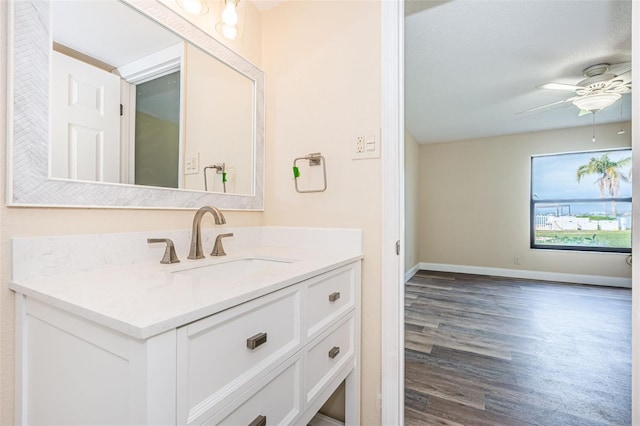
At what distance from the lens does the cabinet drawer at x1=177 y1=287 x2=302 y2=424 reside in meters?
0.58

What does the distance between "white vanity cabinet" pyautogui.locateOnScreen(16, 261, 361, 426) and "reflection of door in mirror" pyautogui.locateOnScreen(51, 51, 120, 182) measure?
0.42 metres

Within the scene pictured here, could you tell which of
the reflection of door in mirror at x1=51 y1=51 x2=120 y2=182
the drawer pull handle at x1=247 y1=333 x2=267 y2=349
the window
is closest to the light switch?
the reflection of door in mirror at x1=51 y1=51 x2=120 y2=182

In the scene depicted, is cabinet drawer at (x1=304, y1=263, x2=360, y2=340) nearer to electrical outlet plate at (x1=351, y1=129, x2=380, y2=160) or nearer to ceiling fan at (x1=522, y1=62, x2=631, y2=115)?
electrical outlet plate at (x1=351, y1=129, x2=380, y2=160)

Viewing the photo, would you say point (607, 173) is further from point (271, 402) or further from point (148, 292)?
point (148, 292)

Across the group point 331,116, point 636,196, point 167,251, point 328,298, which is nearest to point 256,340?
point 328,298

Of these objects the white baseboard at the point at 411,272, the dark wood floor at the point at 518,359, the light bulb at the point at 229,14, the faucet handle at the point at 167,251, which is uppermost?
the light bulb at the point at 229,14

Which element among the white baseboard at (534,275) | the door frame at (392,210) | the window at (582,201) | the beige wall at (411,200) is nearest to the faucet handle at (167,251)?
the door frame at (392,210)

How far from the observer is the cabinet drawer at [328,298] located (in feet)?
3.24

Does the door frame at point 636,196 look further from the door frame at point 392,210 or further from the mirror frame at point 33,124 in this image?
the mirror frame at point 33,124

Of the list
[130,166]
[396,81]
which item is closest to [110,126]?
[130,166]

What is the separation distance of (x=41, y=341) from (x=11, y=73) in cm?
72

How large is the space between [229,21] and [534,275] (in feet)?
17.7

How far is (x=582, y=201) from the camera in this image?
4.41 meters

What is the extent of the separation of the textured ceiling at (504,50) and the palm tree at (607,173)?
2.30 feet
